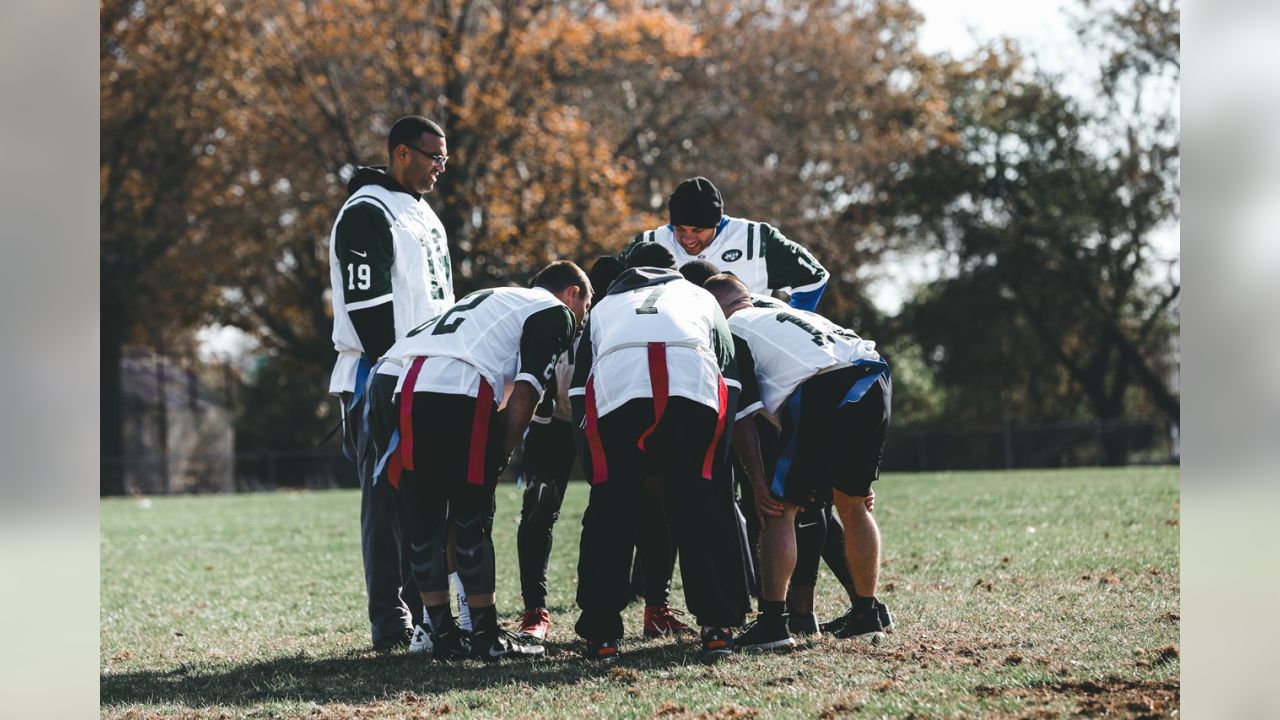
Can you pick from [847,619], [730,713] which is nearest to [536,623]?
[847,619]

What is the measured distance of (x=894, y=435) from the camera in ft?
121

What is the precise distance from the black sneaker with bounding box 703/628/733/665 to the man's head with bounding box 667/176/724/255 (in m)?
2.68

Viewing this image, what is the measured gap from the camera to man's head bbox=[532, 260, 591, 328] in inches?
257

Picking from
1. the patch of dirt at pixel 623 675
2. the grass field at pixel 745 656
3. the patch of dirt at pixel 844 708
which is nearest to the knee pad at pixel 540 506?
the grass field at pixel 745 656

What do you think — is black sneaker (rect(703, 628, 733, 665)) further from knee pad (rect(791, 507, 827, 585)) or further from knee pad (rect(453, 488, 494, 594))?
knee pad (rect(453, 488, 494, 594))

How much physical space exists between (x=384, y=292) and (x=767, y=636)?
252cm

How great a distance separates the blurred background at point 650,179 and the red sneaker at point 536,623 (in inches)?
539

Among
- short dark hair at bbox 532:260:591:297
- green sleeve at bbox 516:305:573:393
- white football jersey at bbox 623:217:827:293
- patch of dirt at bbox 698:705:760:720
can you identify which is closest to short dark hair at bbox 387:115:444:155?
short dark hair at bbox 532:260:591:297

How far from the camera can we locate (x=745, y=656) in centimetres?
573

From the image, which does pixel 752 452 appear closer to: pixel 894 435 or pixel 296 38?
pixel 296 38

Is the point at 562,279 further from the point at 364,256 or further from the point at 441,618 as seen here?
the point at 441,618

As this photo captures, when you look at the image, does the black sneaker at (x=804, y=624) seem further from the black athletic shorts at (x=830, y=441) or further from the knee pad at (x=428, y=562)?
the knee pad at (x=428, y=562)

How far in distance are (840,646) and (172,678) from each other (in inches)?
118
